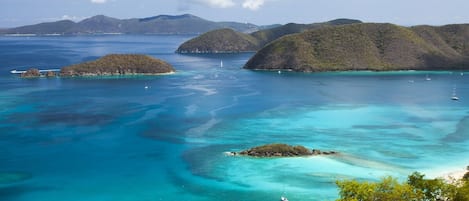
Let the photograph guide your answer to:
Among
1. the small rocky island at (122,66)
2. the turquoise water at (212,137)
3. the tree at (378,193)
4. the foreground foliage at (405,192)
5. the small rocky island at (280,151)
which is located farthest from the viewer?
the small rocky island at (122,66)

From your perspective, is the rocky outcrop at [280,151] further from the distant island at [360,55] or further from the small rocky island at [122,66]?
the distant island at [360,55]

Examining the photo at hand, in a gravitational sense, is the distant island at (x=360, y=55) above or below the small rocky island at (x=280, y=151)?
above

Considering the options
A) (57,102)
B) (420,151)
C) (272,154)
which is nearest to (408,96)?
(420,151)

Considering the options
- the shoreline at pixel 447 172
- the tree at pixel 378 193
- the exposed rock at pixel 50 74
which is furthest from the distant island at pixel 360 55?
the tree at pixel 378 193

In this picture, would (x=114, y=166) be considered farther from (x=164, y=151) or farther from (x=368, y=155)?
(x=368, y=155)

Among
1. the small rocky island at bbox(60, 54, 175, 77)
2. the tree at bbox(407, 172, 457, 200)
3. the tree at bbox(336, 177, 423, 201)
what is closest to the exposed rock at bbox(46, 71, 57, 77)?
the small rocky island at bbox(60, 54, 175, 77)

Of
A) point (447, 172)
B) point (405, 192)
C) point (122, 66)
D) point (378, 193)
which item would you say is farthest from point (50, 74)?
point (405, 192)

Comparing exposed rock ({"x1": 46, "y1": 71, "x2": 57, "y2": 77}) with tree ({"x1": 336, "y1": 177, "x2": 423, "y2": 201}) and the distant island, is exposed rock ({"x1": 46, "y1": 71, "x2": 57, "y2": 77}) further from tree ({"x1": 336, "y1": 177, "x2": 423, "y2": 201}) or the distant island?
tree ({"x1": 336, "y1": 177, "x2": 423, "y2": 201})

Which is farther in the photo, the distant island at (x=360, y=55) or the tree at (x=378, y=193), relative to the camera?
the distant island at (x=360, y=55)
